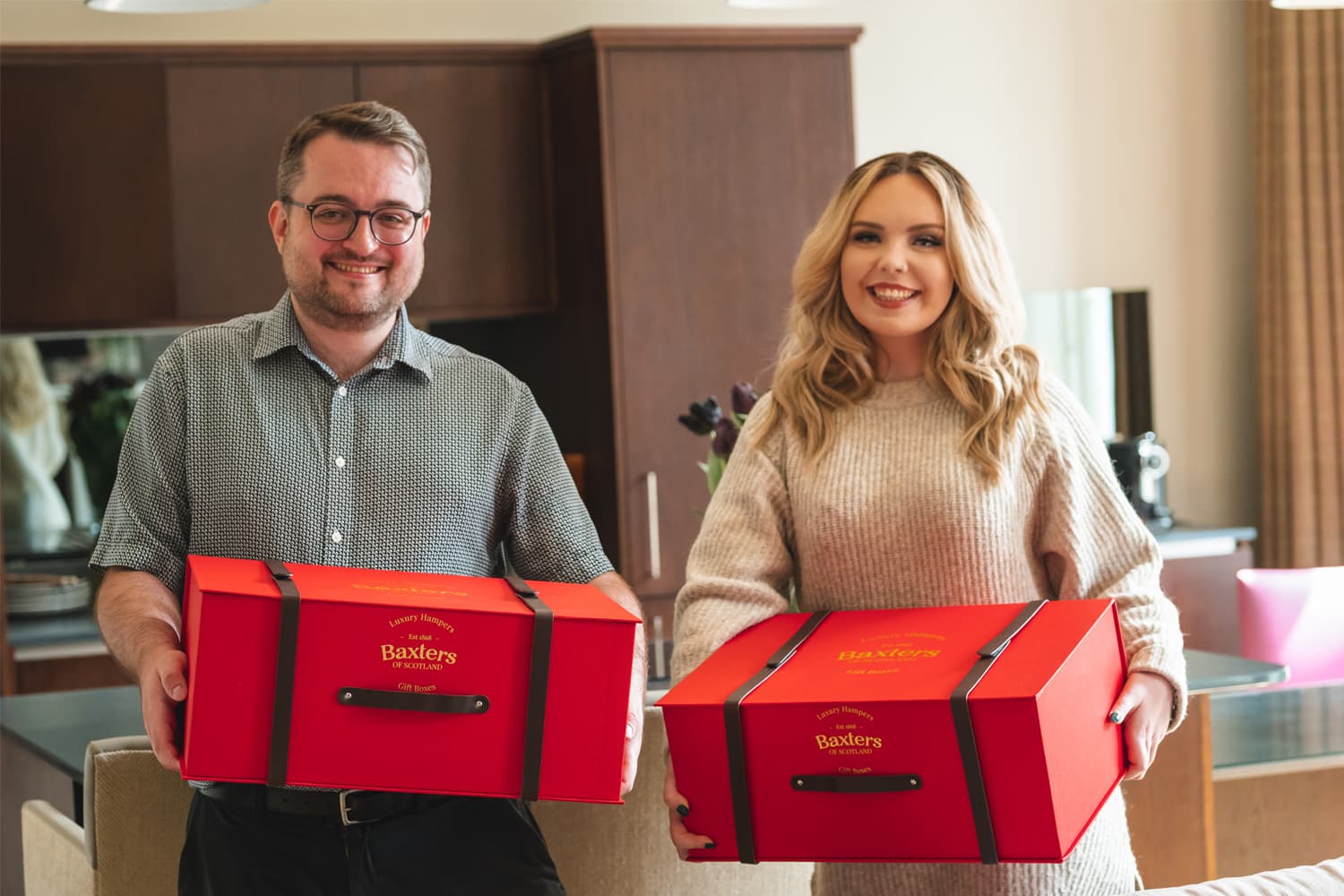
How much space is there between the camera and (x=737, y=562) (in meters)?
A: 1.79

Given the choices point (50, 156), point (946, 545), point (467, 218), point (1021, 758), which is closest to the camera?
point (1021, 758)

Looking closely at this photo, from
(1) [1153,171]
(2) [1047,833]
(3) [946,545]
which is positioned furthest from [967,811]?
(1) [1153,171]

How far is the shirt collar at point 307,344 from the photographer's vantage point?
6.07 feet

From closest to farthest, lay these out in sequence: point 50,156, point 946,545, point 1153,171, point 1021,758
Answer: point 1021,758
point 946,545
point 50,156
point 1153,171

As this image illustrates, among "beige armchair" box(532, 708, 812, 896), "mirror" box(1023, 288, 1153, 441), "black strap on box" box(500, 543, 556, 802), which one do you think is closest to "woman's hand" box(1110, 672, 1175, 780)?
"black strap on box" box(500, 543, 556, 802)

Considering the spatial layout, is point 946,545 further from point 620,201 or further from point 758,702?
point 620,201

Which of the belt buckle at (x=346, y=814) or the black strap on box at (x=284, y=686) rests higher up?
the black strap on box at (x=284, y=686)

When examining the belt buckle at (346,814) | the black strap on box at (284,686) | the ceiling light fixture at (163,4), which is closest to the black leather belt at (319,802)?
the belt buckle at (346,814)

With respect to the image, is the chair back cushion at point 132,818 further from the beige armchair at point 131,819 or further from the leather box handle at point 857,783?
the leather box handle at point 857,783

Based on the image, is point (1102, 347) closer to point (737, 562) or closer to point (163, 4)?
point (163, 4)

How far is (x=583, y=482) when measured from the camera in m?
4.27

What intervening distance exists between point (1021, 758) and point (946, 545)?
32cm

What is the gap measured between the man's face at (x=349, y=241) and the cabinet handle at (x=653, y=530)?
2285 mm

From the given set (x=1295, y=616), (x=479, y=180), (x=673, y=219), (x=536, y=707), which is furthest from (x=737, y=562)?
(x=479, y=180)
